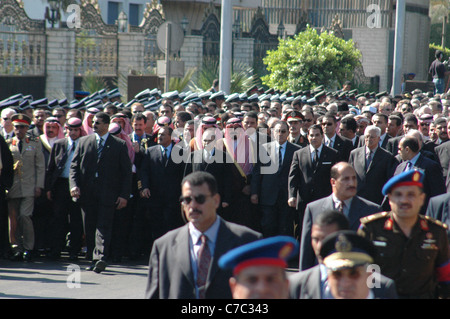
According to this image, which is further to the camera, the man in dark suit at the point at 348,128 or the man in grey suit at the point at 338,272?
the man in dark suit at the point at 348,128

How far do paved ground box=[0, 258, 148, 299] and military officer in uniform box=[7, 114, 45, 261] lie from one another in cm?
29

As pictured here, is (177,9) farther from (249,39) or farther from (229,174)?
(229,174)

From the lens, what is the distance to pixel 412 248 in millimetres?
5621

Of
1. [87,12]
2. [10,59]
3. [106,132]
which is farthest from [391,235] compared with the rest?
[87,12]

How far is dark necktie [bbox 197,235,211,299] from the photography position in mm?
5172

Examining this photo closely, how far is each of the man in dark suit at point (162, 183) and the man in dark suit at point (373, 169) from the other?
241 cm

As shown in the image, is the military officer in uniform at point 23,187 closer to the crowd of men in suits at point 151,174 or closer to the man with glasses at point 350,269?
the crowd of men in suits at point 151,174

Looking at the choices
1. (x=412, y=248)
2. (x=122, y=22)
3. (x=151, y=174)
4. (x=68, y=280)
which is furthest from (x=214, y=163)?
(x=122, y=22)

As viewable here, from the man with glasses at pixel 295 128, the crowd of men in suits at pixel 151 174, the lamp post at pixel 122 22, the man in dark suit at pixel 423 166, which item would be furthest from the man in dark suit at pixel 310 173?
the lamp post at pixel 122 22

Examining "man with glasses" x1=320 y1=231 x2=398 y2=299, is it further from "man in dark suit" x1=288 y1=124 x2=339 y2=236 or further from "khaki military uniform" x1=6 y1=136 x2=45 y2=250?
"khaki military uniform" x1=6 y1=136 x2=45 y2=250

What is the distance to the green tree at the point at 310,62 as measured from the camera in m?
29.4

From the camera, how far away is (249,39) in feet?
127

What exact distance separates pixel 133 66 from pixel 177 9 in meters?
16.7

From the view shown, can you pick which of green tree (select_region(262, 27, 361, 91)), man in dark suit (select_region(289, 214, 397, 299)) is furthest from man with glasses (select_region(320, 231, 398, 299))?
green tree (select_region(262, 27, 361, 91))
